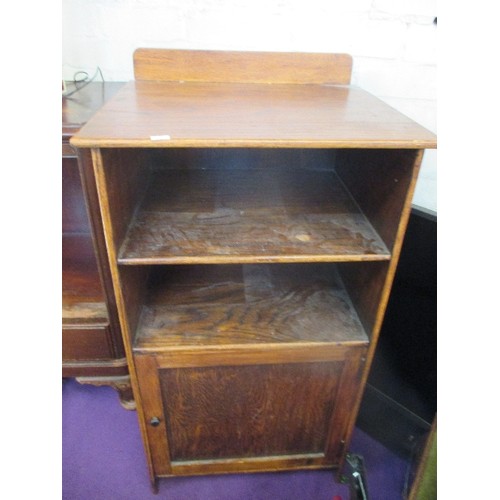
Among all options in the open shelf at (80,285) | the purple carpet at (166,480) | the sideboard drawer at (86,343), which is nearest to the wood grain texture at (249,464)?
the purple carpet at (166,480)

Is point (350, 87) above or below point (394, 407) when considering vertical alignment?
above

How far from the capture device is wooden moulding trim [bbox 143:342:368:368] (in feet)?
2.83

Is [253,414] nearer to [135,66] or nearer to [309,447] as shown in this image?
[309,447]

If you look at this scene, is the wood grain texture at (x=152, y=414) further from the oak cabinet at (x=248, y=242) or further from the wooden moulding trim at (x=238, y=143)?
the wooden moulding trim at (x=238, y=143)

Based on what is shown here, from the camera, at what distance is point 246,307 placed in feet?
3.14

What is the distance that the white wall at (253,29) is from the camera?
105cm

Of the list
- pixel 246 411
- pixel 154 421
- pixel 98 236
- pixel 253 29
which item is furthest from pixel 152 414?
pixel 253 29

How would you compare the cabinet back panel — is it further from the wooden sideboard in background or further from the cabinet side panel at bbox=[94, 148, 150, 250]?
the cabinet side panel at bbox=[94, 148, 150, 250]

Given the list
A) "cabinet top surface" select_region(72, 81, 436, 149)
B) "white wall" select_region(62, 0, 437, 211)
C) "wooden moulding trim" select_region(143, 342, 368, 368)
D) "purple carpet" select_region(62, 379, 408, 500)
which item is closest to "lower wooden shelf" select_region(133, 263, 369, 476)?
"wooden moulding trim" select_region(143, 342, 368, 368)

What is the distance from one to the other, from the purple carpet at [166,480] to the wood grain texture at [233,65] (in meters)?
1.12

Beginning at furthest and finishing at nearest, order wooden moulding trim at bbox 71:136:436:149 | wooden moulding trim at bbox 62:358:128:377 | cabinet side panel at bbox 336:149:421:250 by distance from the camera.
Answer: wooden moulding trim at bbox 62:358:128:377 < cabinet side panel at bbox 336:149:421:250 < wooden moulding trim at bbox 71:136:436:149
